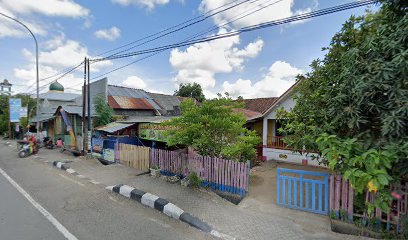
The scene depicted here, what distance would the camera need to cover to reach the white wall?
11069 mm

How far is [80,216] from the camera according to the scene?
16.7 ft

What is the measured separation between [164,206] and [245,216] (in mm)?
2042

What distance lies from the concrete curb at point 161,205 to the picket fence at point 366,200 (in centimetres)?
288

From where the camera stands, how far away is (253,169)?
9977mm

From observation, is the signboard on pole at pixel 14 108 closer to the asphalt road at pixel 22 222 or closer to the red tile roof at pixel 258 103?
the asphalt road at pixel 22 222

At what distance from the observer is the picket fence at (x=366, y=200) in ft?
13.1

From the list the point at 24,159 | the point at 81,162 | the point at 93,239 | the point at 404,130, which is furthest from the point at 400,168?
the point at 24,159

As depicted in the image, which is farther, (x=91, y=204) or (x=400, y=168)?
(x=91, y=204)

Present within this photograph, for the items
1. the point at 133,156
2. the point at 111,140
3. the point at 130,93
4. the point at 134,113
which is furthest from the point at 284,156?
the point at 130,93

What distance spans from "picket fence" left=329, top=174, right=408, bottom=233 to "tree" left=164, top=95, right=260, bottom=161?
8.49 ft

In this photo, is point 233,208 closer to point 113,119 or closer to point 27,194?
point 27,194

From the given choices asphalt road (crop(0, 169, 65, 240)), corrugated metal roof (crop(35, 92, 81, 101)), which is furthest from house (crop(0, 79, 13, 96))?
asphalt road (crop(0, 169, 65, 240))

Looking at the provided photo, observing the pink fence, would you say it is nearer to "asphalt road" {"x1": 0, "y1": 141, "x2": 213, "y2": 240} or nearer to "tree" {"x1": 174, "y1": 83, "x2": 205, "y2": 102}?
"asphalt road" {"x1": 0, "y1": 141, "x2": 213, "y2": 240}

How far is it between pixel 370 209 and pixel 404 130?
150 centimetres
